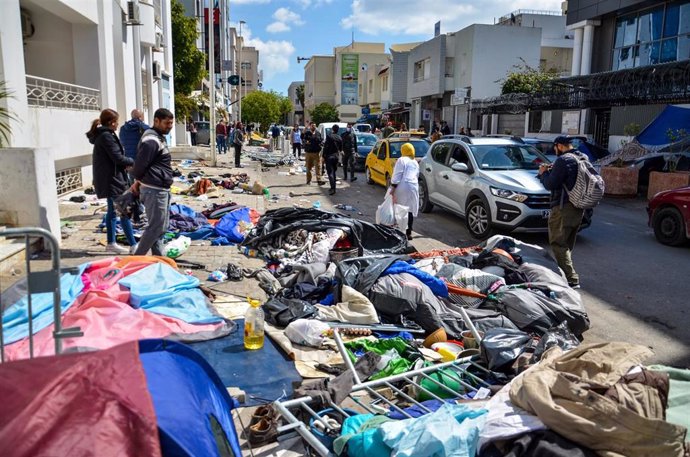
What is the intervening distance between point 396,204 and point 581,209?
121 inches

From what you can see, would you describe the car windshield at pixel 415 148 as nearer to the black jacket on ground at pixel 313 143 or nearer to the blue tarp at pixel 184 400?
the black jacket on ground at pixel 313 143

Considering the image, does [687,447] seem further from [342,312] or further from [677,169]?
[677,169]

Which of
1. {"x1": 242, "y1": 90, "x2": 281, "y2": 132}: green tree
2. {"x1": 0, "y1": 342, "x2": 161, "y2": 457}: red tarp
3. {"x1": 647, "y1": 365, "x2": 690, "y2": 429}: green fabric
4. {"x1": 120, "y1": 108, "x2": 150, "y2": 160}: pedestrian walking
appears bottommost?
{"x1": 647, "y1": 365, "x2": 690, "y2": 429}: green fabric

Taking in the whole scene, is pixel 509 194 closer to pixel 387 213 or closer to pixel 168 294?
pixel 387 213

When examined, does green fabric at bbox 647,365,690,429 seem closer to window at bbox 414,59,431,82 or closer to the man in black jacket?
the man in black jacket

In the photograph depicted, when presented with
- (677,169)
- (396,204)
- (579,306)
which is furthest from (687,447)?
(677,169)

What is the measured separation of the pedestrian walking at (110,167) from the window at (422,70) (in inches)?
1502

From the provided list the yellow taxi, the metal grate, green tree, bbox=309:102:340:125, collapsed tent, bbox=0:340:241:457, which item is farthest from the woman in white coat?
green tree, bbox=309:102:340:125

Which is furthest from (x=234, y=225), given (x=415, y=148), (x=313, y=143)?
(x=313, y=143)

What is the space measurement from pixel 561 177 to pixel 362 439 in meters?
5.19

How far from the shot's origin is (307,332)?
17.0ft

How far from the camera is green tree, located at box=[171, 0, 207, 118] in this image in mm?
34344

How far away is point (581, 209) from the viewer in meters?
7.21

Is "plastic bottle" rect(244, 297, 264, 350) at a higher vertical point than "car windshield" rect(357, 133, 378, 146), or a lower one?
lower
